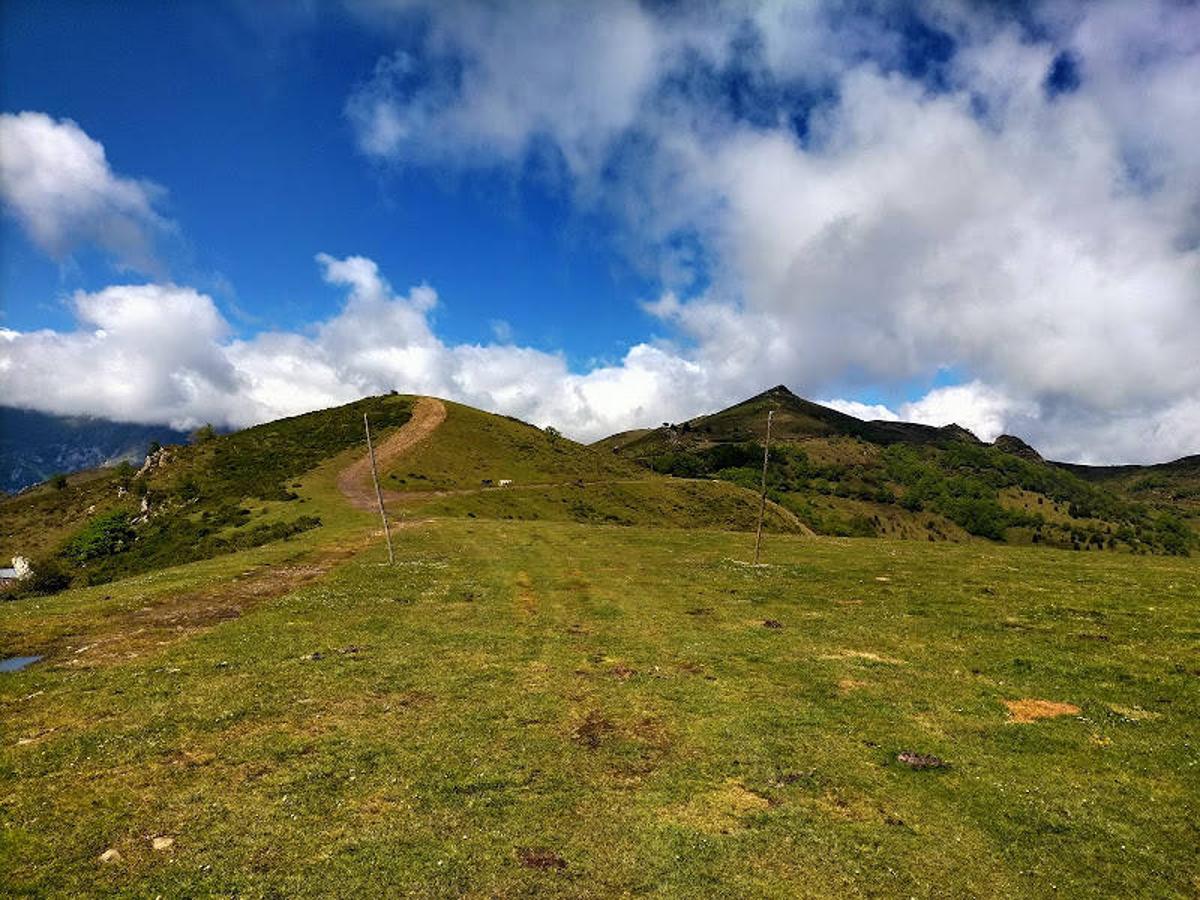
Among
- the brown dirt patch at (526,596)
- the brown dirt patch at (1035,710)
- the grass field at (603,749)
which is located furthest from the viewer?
the brown dirt patch at (526,596)

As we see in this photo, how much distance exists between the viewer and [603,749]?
18.0 m

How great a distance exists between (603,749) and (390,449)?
111m

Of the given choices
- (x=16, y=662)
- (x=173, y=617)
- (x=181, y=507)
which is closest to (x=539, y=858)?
(x=16, y=662)

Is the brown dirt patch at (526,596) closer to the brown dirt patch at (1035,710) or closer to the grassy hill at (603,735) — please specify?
the grassy hill at (603,735)

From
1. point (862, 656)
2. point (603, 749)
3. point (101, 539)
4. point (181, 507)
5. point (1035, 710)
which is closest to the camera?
point (603, 749)

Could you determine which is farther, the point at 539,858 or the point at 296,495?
the point at 296,495

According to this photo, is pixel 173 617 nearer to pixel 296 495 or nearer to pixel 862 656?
pixel 862 656

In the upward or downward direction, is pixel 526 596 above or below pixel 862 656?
above

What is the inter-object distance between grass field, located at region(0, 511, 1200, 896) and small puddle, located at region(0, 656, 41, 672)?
2.52 feet

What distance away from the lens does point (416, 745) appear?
1794 centimetres

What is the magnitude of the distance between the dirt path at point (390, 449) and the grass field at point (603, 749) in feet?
167

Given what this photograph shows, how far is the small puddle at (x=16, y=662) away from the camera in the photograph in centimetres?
2419

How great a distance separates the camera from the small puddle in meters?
24.2

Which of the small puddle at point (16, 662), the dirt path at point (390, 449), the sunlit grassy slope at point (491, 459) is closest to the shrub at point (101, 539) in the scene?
the dirt path at point (390, 449)
